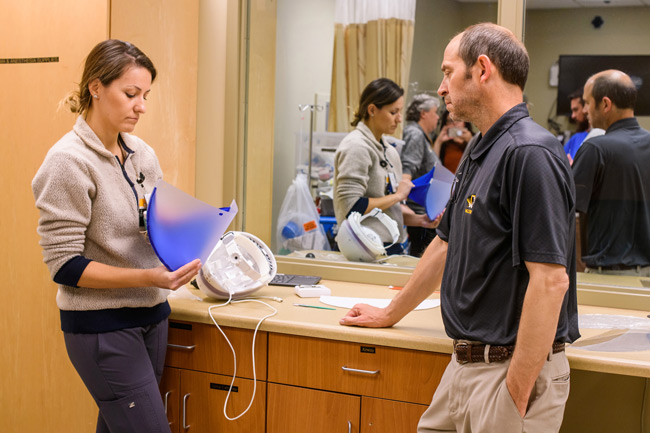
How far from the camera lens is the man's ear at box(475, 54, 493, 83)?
152 centimetres

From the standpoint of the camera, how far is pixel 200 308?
227cm

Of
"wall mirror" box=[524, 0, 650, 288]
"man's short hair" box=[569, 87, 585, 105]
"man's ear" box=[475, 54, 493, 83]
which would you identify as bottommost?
"man's ear" box=[475, 54, 493, 83]

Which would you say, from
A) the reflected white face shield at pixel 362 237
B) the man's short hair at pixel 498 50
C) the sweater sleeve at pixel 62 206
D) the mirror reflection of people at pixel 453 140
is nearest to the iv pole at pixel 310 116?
the reflected white face shield at pixel 362 237

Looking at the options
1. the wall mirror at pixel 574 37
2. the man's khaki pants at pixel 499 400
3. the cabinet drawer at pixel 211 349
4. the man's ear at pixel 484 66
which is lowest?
the cabinet drawer at pixel 211 349

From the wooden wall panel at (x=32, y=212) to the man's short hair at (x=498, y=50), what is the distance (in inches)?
56.8

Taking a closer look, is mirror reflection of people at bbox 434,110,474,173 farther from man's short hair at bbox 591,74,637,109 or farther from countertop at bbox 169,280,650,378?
countertop at bbox 169,280,650,378

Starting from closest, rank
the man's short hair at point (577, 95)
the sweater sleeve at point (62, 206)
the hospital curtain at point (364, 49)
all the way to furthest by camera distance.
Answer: the sweater sleeve at point (62, 206) < the man's short hair at point (577, 95) < the hospital curtain at point (364, 49)

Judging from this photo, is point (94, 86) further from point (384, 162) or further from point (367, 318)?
point (384, 162)

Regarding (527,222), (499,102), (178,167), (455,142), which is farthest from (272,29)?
(527,222)

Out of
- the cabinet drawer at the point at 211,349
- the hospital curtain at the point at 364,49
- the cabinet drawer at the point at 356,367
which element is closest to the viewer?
the cabinet drawer at the point at 356,367

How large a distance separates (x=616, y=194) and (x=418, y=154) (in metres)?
0.86

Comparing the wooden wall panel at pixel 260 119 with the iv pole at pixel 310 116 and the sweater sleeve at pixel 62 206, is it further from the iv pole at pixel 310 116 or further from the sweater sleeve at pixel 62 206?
the sweater sleeve at pixel 62 206

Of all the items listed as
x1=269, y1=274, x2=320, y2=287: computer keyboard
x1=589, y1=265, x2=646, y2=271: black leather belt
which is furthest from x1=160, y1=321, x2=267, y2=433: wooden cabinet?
x1=589, y1=265, x2=646, y2=271: black leather belt

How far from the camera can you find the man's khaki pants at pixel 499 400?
4.88ft
